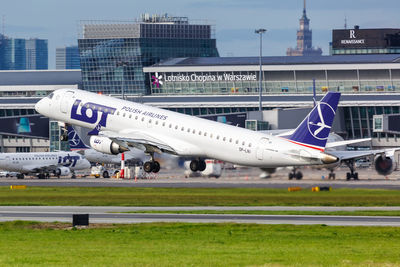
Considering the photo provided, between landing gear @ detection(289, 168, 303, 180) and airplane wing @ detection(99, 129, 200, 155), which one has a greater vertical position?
airplane wing @ detection(99, 129, 200, 155)

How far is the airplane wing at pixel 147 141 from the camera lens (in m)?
85.7

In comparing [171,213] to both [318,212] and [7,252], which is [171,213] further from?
[7,252]

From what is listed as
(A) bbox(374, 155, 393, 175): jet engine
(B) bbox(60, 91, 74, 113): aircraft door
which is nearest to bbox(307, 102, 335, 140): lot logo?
(A) bbox(374, 155, 393, 175): jet engine

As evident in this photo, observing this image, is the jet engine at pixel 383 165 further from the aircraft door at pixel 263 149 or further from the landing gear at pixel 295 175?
the aircraft door at pixel 263 149

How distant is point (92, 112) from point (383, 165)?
3079 cm

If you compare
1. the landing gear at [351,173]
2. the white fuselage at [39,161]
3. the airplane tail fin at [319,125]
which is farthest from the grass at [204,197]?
the white fuselage at [39,161]

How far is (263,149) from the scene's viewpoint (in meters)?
83.1

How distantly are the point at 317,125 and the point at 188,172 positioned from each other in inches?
569

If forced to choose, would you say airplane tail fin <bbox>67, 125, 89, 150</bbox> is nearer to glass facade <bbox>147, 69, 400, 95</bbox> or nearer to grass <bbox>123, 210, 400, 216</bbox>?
glass facade <bbox>147, 69, 400, 95</bbox>

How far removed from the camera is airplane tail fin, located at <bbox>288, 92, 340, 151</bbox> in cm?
8288

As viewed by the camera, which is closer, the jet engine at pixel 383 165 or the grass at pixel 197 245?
the grass at pixel 197 245

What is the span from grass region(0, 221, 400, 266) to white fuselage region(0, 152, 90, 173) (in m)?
93.0

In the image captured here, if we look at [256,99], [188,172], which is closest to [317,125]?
[188,172]

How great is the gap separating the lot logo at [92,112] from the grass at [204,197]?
6.33m
